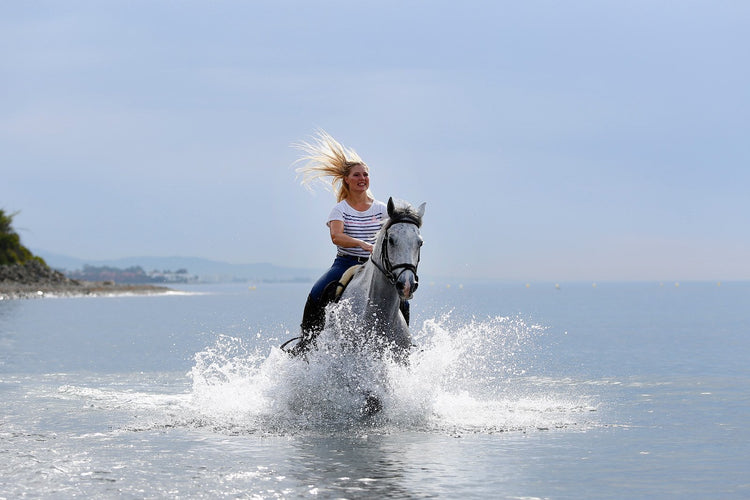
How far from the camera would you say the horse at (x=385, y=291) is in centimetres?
1004

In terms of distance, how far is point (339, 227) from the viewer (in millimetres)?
11695

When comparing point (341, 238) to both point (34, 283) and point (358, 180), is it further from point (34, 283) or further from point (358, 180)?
point (34, 283)

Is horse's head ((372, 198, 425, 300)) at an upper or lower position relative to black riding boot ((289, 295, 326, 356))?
upper

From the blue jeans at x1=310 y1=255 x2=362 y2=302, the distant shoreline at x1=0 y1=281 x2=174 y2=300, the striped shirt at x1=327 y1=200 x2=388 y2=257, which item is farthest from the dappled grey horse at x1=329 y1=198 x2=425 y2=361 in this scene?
the distant shoreline at x1=0 y1=281 x2=174 y2=300

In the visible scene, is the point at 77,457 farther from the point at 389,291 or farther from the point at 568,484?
the point at 568,484

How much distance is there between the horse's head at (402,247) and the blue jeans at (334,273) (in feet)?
4.79

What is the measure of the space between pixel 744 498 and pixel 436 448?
329cm

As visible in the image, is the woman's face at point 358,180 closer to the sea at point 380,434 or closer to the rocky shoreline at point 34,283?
the sea at point 380,434

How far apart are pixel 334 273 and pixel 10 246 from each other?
4163 inches

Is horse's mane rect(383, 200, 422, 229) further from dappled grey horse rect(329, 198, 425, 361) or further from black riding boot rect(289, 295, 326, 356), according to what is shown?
black riding boot rect(289, 295, 326, 356)

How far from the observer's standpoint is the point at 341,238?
11.6 m

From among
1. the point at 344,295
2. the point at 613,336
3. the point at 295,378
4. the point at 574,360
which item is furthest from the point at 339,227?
the point at 613,336

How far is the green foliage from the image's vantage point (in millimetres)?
107438

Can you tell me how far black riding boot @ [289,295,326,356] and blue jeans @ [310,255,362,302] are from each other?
0.11 metres
